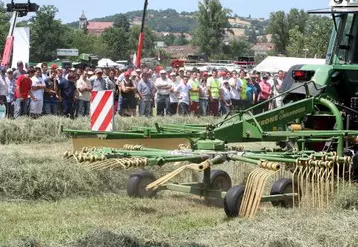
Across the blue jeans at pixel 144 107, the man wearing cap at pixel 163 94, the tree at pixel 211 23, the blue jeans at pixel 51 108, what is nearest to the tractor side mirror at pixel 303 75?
the blue jeans at pixel 51 108

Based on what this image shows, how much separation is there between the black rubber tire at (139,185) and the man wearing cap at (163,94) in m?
9.34

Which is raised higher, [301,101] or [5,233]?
[301,101]

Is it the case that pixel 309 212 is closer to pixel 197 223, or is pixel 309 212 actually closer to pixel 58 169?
pixel 197 223

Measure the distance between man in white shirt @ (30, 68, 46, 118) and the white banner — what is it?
5.56 meters

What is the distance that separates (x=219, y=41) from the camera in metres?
76.5

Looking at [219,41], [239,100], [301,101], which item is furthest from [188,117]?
[219,41]

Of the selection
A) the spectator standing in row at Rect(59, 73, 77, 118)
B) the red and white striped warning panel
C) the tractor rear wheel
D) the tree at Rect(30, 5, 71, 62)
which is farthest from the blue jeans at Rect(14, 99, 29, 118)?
the tree at Rect(30, 5, 71, 62)

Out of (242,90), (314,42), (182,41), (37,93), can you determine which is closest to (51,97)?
(37,93)

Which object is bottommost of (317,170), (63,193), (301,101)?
(63,193)

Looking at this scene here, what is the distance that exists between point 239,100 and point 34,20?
Result: 47392 millimetres

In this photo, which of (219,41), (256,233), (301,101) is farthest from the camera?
(219,41)

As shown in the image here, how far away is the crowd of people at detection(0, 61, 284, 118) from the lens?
50.1 feet

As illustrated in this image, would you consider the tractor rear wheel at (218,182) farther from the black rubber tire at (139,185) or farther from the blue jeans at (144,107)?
the blue jeans at (144,107)

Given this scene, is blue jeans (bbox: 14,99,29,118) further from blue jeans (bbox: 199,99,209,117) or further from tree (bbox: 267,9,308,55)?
tree (bbox: 267,9,308,55)
